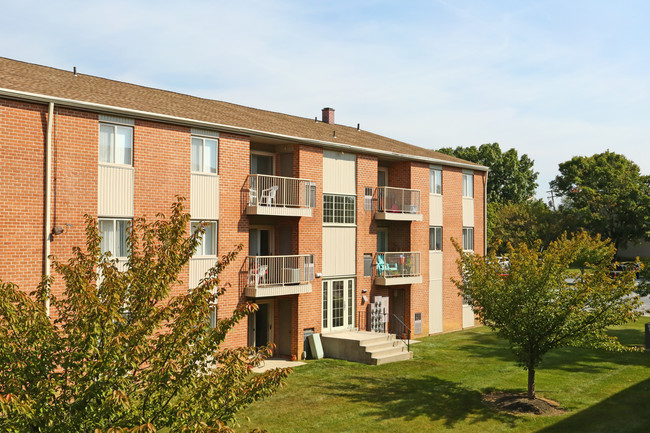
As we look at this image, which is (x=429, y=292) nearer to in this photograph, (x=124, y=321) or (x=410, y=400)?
(x=410, y=400)

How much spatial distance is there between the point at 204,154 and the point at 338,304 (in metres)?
8.79

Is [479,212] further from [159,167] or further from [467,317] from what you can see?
[159,167]

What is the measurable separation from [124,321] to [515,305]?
12033 mm

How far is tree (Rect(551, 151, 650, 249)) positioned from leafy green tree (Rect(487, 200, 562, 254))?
2.31m

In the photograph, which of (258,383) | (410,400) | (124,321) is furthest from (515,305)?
(124,321)

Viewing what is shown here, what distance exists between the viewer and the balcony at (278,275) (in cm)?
2117

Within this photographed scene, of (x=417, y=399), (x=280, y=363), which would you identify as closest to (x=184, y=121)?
(x=280, y=363)

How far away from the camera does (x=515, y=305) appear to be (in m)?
16.6

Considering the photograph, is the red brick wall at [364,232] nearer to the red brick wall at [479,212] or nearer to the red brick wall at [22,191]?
the red brick wall at [479,212]

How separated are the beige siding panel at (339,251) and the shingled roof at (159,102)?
3.73 m

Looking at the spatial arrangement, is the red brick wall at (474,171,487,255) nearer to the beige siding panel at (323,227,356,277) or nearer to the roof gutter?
the roof gutter

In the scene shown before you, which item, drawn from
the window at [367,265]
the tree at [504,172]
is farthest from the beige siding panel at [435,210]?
the tree at [504,172]

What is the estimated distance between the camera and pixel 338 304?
2478 centimetres

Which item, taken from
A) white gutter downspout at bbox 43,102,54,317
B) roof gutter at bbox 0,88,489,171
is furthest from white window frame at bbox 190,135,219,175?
white gutter downspout at bbox 43,102,54,317
